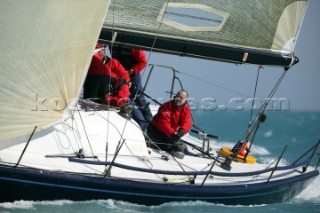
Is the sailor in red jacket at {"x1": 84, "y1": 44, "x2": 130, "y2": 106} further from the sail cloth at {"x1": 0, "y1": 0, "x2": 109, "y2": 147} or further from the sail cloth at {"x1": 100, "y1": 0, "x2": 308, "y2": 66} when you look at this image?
the sail cloth at {"x1": 0, "y1": 0, "x2": 109, "y2": 147}

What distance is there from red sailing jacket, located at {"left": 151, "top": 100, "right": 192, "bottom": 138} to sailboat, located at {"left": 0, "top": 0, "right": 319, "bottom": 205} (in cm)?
40

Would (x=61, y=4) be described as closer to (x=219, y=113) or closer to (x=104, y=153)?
(x=104, y=153)

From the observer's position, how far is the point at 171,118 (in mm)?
12273

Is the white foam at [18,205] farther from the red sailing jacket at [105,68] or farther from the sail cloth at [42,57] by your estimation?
the red sailing jacket at [105,68]

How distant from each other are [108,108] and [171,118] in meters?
1.63

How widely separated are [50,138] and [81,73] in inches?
43.3

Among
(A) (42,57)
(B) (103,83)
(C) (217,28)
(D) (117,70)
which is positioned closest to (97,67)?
(B) (103,83)

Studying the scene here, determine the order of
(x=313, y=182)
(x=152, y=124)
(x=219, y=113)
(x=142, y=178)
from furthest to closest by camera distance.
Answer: (x=219, y=113)
(x=313, y=182)
(x=152, y=124)
(x=142, y=178)

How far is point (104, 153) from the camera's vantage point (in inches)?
437

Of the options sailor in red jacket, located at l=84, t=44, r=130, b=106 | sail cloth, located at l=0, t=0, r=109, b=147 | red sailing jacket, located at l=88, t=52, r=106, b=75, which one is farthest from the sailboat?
red sailing jacket, located at l=88, t=52, r=106, b=75

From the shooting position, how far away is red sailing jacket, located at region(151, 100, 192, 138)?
12164mm

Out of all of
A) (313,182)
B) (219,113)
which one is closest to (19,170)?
(313,182)

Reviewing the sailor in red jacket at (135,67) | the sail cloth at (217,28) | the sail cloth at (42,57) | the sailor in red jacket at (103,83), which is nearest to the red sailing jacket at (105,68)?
the sailor in red jacket at (103,83)

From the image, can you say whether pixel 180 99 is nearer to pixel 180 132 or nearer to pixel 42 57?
pixel 180 132
